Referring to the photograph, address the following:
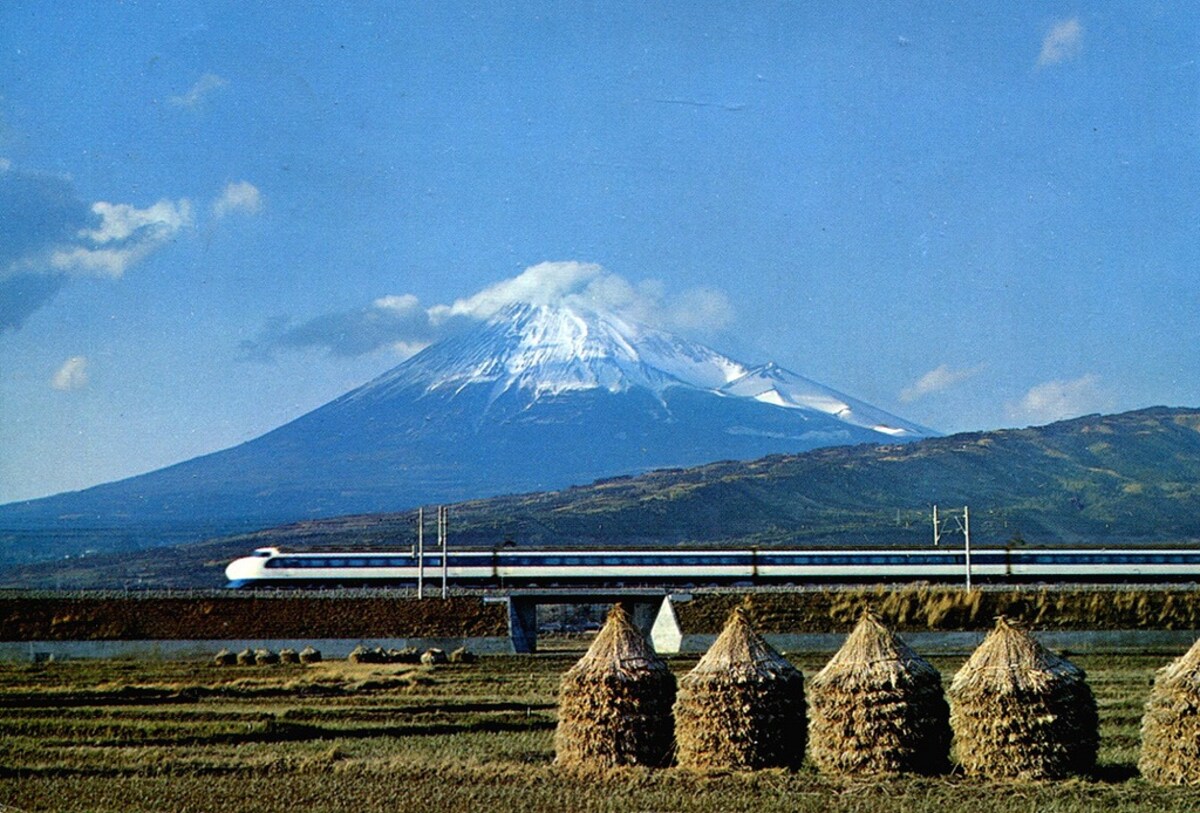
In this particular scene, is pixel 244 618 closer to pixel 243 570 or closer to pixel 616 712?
pixel 243 570

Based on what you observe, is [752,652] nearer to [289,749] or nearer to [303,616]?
[289,749]

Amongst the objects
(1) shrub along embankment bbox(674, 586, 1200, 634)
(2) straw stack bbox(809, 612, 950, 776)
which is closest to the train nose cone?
(1) shrub along embankment bbox(674, 586, 1200, 634)

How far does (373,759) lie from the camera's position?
24.0m

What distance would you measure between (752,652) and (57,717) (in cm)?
1577

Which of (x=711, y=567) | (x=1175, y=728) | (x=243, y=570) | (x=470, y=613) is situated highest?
(x=243, y=570)

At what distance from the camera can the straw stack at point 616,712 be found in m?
22.7

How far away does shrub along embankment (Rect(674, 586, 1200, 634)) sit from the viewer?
5281 centimetres

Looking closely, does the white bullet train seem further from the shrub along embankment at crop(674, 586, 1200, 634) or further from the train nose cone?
the shrub along embankment at crop(674, 586, 1200, 634)

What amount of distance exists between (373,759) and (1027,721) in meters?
9.92

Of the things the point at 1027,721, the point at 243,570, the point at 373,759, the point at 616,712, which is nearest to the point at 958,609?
the point at 243,570

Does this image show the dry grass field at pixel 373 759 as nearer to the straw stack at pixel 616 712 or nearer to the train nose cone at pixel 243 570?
the straw stack at pixel 616 712

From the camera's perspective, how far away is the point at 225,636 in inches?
2083

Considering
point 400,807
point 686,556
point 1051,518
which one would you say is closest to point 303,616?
point 686,556

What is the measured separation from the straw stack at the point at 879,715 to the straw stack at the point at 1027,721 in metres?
0.44
